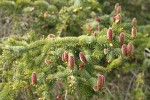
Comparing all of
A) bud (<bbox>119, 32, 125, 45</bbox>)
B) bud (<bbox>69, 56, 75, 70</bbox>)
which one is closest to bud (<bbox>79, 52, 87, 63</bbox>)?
bud (<bbox>69, 56, 75, 70</bbox>)

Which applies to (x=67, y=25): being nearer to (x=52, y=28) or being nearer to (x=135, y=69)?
(x=52, y=28)

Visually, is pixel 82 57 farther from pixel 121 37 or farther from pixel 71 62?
pixel 121 37

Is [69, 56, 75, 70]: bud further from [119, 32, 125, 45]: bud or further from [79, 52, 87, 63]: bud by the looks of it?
[119, 32, 125, 45]: bud

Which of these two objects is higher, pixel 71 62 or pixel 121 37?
pixel 121 37

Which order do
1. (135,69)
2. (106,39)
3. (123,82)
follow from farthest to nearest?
(123,82)
(135,69)
(106,39)

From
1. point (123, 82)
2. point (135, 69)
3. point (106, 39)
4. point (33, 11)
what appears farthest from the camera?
point (123, 82)

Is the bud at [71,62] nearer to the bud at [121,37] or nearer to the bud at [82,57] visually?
the bud at [82,57]

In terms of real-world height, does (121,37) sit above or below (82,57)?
above

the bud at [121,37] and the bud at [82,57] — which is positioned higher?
the bud at [121,37]

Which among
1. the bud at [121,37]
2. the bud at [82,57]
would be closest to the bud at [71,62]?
the bud at [82,57]

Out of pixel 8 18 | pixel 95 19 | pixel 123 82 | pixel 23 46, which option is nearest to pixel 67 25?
pixel 95 19

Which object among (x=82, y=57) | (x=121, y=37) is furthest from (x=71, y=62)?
(x=121, y=37)
